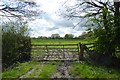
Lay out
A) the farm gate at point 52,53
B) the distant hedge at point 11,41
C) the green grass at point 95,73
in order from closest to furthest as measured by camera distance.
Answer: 1. the green grass at point 95,73
2. the distant hedge at point 11,41
3. the farm gate at point 52,53

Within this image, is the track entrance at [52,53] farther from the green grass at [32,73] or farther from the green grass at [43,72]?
the green grass at [43,72]

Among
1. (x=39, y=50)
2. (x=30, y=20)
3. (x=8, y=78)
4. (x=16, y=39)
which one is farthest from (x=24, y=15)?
(x=8, y=78)

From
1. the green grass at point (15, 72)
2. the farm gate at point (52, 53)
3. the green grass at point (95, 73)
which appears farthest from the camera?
the farm gate at point (52, 53)

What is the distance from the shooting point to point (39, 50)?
25609 mm

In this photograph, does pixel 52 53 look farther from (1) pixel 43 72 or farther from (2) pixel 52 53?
(1) pixel 43 72

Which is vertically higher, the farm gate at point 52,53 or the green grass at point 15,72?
the farm gate at point 52,53

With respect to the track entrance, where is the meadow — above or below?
below

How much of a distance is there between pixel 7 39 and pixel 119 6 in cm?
845

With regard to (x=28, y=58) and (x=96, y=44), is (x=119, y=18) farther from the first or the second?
(x=28, y=58)

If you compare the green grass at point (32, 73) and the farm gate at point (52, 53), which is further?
the farm gate at point (52, 53)

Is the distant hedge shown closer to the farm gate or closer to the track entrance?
the farm gate

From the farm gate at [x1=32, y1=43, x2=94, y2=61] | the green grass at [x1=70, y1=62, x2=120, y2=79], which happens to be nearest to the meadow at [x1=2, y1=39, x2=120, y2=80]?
the green grass at [x1=70, y1=62, x2=120, y2=79]

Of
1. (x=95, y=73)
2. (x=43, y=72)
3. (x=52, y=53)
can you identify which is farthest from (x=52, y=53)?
(x=95, y=73)

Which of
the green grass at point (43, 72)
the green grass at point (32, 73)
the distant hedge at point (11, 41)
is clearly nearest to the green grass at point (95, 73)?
the green grass at point (43, 72)
